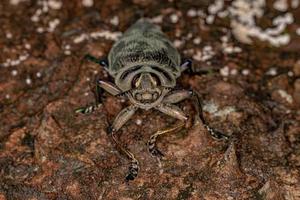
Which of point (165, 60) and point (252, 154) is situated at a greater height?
point (165, 60)

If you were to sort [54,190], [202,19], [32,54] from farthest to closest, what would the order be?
[202,19] → [32,54] → [54,190]

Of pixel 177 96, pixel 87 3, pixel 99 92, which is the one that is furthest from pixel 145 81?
pixel 87 3

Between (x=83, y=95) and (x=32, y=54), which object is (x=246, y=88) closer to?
(x=83, y=95)

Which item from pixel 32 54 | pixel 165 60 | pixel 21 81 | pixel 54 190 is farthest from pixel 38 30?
pixel 54 190

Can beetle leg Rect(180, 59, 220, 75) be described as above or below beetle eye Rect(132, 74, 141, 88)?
below

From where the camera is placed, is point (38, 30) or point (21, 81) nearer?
point (21, 81)

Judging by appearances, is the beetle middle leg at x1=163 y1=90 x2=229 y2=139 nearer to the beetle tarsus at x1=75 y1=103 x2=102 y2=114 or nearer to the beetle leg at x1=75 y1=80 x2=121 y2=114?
the beetle leg at x1=75 y1=80 x2=121 y2=114

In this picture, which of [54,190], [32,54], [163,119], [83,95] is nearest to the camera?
[54,190]

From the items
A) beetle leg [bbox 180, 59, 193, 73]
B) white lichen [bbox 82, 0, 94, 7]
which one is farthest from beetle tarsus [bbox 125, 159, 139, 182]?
white lichen [bbox 82, 0, 94, 7]
